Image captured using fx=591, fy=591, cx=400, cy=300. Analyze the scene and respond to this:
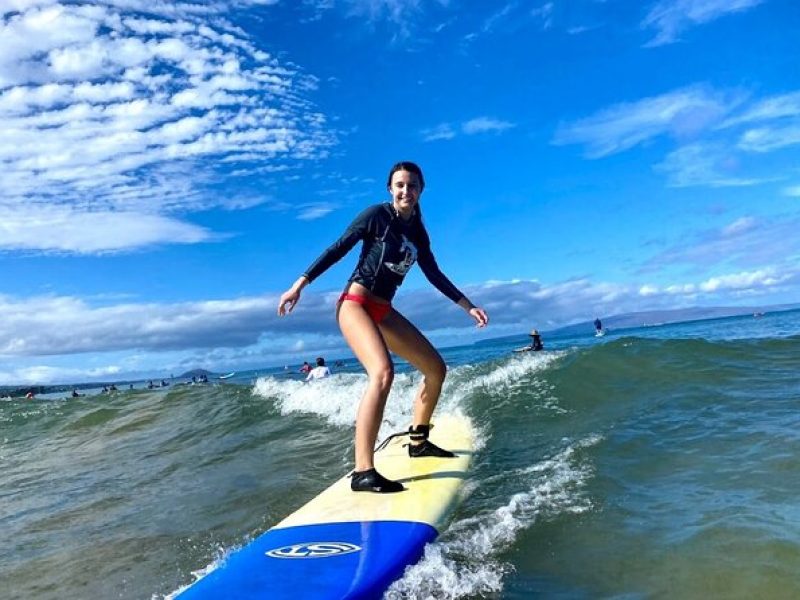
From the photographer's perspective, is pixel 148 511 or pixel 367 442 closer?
pixel 367 442

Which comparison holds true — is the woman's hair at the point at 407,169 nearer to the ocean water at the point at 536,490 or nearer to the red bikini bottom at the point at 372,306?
the red bikini bottom at the point at 372,306

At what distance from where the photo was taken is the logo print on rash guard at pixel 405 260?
14.5ft

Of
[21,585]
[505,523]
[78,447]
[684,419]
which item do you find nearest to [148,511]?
[21,585]

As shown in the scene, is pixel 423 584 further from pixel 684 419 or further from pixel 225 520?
pixel 684 419

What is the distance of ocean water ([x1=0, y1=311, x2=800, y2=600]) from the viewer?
10.2 feet

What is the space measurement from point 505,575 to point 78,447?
12.2 metres

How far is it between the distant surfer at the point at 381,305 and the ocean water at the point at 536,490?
77 cm

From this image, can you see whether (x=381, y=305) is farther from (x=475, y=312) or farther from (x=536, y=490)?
(x=536, y=490)

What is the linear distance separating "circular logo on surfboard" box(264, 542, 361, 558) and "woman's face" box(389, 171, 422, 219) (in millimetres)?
2409

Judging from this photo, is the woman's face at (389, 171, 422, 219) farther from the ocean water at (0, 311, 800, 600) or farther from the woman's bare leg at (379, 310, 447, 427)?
the ocean water at (0, 311, 800, 600)

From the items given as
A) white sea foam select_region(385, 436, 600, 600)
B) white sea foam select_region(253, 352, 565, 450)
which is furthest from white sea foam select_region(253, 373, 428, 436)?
white sea foam select_region(385, 436, 600, 600)

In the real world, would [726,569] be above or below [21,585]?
above

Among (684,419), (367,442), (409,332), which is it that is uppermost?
(409,332)

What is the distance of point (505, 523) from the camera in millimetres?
3836
